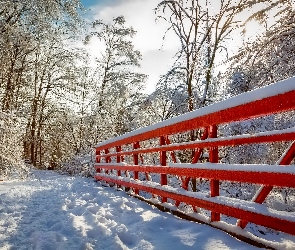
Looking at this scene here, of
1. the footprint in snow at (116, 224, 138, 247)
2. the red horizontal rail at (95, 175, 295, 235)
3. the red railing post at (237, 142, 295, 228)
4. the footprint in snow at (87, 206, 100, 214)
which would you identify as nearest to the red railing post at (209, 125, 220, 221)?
the red horizontal rail at (95, 175, 295, 235)

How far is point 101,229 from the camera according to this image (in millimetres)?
3291

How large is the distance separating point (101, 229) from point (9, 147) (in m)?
5.12

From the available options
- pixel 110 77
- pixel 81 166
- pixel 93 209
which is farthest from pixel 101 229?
pixel 110 77

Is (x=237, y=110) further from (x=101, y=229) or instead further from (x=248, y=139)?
(x=101, y=229)

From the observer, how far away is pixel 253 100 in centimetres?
230

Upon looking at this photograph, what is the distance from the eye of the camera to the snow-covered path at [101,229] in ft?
8.78

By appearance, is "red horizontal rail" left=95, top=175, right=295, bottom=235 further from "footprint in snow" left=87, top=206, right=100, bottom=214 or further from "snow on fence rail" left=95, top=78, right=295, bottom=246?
"footprint in snow" left=87, top=206, right=100, bottom=214

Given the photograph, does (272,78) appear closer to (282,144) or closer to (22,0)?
(282,144)

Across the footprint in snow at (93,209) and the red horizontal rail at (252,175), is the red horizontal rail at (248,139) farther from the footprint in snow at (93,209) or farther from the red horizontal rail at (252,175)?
the footprint in snow at (93,209)

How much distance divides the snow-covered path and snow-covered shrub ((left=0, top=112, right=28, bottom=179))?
2.56 meters

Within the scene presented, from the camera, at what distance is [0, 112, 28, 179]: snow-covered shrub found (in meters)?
7.00

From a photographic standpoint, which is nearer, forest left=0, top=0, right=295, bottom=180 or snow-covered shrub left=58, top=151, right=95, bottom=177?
forest left=0, top=0, right=295, bottom=180

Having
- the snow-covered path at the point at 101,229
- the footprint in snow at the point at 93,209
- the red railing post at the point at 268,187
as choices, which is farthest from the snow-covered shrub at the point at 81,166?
the red railing post at the point at 268,187

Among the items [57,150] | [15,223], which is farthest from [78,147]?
[15,223]
